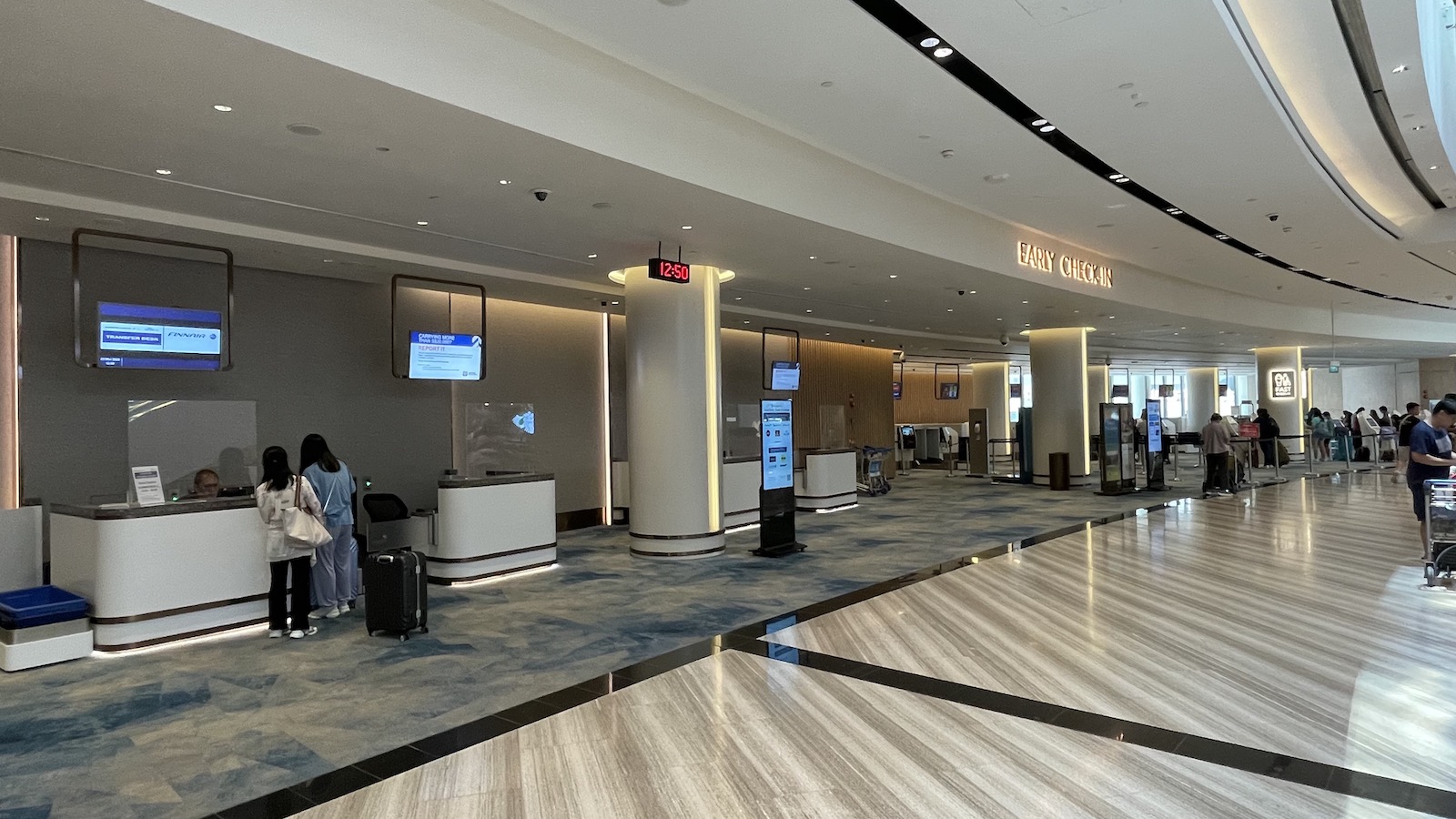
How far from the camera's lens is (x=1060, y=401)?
17797mm

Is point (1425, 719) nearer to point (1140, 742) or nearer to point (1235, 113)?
point (1140, 742)

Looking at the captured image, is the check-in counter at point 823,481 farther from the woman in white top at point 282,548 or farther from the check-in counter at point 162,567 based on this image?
the check-in counter at point 162,567

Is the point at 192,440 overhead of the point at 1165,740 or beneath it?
overhead

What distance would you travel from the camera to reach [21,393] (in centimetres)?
765

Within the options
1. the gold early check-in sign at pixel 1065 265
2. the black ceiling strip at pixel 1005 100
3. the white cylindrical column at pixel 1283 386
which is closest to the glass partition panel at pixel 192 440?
the black ceiling strip at pixel 1005 100

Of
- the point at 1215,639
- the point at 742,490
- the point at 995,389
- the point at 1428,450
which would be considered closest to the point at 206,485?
the point at 742,490

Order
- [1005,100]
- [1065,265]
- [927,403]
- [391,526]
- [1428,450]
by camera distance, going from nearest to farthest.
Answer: [1005,100] < [1428,450] < [391,526] < [1065,265] < [927,403]

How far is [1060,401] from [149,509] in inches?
647

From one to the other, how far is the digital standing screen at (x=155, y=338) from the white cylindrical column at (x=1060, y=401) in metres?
15.4

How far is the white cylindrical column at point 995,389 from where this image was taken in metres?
28.7

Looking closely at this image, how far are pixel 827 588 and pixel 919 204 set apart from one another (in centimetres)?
476

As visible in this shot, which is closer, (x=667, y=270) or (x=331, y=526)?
(x=331, y=526)

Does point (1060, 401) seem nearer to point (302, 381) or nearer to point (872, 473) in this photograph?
point (872, 473)

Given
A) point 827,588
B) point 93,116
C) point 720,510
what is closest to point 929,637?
point 827,588
